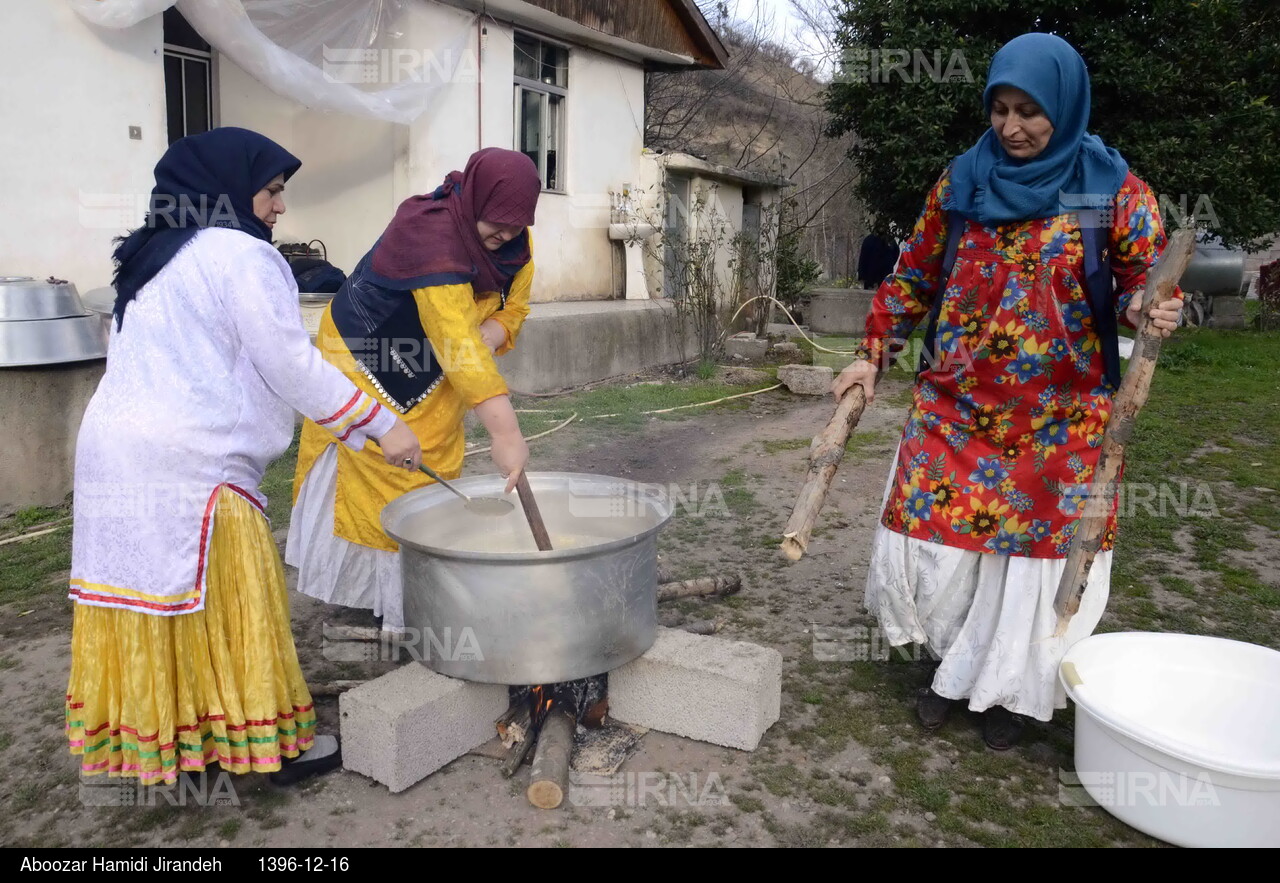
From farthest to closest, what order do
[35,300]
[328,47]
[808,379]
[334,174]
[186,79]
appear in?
[808,379]
[334,174]
[186,79]
[328,47]
[35,300]

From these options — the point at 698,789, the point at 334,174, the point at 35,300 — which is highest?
the point at 334,174

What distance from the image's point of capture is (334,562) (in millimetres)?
3422

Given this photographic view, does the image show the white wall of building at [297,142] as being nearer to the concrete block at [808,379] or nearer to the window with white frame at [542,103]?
the window with white frame at [542,103]

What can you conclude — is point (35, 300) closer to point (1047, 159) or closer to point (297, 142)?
point (297, 142)

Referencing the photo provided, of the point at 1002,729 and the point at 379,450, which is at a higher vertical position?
the point at 379,450

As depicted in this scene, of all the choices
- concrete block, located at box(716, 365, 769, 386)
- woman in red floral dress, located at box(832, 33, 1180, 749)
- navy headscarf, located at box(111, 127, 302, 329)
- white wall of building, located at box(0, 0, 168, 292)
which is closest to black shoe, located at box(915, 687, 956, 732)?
woman in red floral dress, located at box(832, 33, 1180, 749)

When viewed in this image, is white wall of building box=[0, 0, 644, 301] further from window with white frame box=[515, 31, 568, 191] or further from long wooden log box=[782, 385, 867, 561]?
long wooden log box=[782, 385, 867, 561]

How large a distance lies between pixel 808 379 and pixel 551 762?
6.91 meters

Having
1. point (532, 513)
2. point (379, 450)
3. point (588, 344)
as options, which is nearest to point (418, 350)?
point (379, 450)

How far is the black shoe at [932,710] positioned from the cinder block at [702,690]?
1.55 ft

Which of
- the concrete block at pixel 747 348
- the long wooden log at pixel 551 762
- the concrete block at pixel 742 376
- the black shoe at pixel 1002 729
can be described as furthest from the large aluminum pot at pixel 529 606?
the concrete block at pixel 747 348

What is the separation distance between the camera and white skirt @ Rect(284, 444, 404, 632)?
11.1 feet

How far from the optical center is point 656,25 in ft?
37.5

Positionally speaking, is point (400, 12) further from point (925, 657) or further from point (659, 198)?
point (925, 657)
